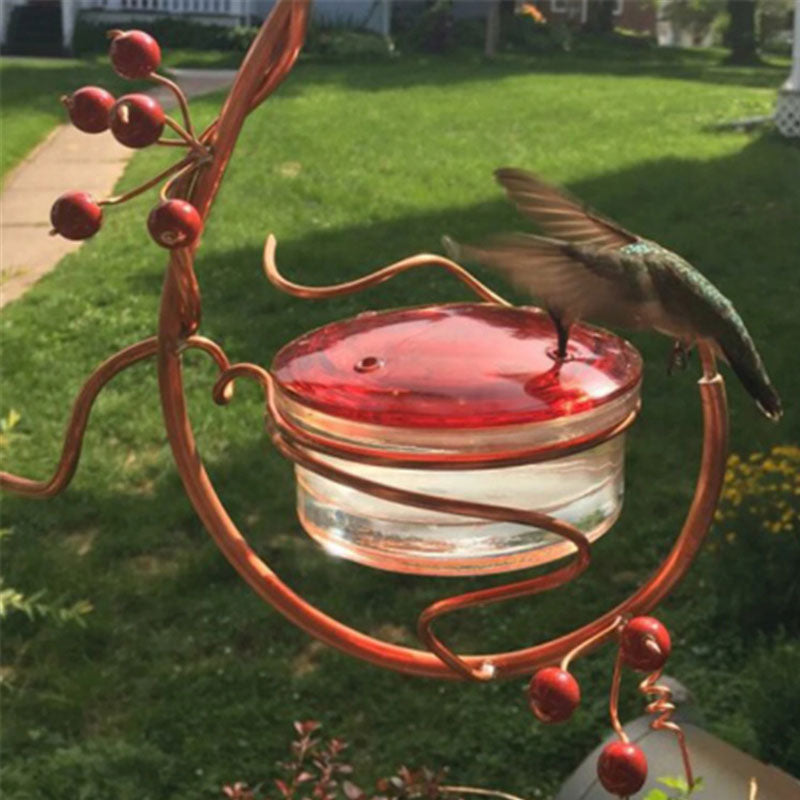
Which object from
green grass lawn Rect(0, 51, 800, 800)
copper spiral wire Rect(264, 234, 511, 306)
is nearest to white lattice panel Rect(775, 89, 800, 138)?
green grass lawn Rect(0, 51, 800, 800)

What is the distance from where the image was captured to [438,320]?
890 mm

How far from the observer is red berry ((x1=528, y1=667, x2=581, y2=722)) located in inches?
25.8

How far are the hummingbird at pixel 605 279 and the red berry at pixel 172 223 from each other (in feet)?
0.48

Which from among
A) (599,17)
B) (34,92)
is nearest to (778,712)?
(34,92)

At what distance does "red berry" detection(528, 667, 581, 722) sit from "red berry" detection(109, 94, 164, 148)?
357mm

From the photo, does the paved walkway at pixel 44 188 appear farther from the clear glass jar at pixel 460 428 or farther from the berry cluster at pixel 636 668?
the berry cluster at pixel 636 668

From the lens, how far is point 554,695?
25.8 inches

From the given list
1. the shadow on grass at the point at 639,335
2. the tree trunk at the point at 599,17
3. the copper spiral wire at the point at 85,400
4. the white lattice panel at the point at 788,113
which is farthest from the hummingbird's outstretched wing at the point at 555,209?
the tree trunk at the point at 599,17

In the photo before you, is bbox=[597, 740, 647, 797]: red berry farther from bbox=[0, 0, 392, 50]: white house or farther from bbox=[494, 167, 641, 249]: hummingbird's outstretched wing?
bbox=[0, 0, 392, 50]: white house

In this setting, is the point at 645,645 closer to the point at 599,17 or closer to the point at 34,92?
the point at 34,92

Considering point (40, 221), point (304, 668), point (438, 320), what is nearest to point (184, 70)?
point (40, 221)

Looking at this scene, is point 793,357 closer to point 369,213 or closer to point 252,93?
point 369,213

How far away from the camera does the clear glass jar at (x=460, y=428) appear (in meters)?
0.73

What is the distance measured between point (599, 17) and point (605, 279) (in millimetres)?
19350
